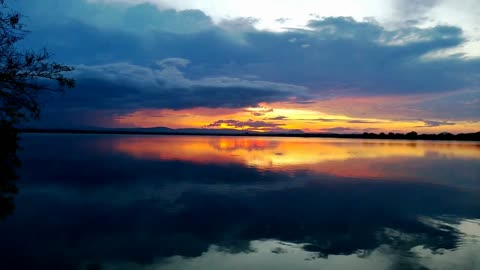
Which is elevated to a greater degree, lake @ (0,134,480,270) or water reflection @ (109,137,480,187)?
water reflection @ (109,137,480,187)

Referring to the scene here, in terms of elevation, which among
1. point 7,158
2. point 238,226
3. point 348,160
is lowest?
point 238,226

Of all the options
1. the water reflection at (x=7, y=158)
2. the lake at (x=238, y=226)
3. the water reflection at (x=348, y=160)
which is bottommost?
the lake at (x=238, y=226)

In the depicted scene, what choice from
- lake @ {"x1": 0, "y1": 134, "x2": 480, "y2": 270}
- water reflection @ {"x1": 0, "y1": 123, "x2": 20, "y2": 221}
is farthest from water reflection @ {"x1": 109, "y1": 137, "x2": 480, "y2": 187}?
water reflection @ {"x1": 0, "y1": 123, "x2": 20, "y2": 221}

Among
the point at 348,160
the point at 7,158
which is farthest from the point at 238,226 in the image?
the point at 348,160

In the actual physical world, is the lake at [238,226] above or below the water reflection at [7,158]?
below

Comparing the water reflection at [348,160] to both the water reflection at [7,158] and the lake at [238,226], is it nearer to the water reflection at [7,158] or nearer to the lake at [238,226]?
the lake at [238,226]

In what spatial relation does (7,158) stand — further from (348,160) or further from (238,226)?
(348,160)

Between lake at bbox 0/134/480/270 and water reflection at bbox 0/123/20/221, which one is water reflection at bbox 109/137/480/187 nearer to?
lake at bbox 0/134/480/270

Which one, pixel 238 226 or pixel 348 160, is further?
pixel 348 160

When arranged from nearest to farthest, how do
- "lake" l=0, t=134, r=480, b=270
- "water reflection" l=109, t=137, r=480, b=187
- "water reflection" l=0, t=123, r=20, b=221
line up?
1. "water reflection" l=0, t=123, r=20, b=221
2. "lake" l=0, t=134, r=480, b=270
3. "water reflection" l=109, t=137, r=480, b=187

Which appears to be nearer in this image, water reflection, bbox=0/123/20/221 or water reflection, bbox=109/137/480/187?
water reflection, bbox=0/123/20/221

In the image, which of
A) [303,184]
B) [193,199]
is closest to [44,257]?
[193,199]

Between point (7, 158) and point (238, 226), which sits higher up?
point (7, 158)

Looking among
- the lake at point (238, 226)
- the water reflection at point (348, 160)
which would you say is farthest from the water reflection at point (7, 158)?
the water reflection at point (348, 160)
